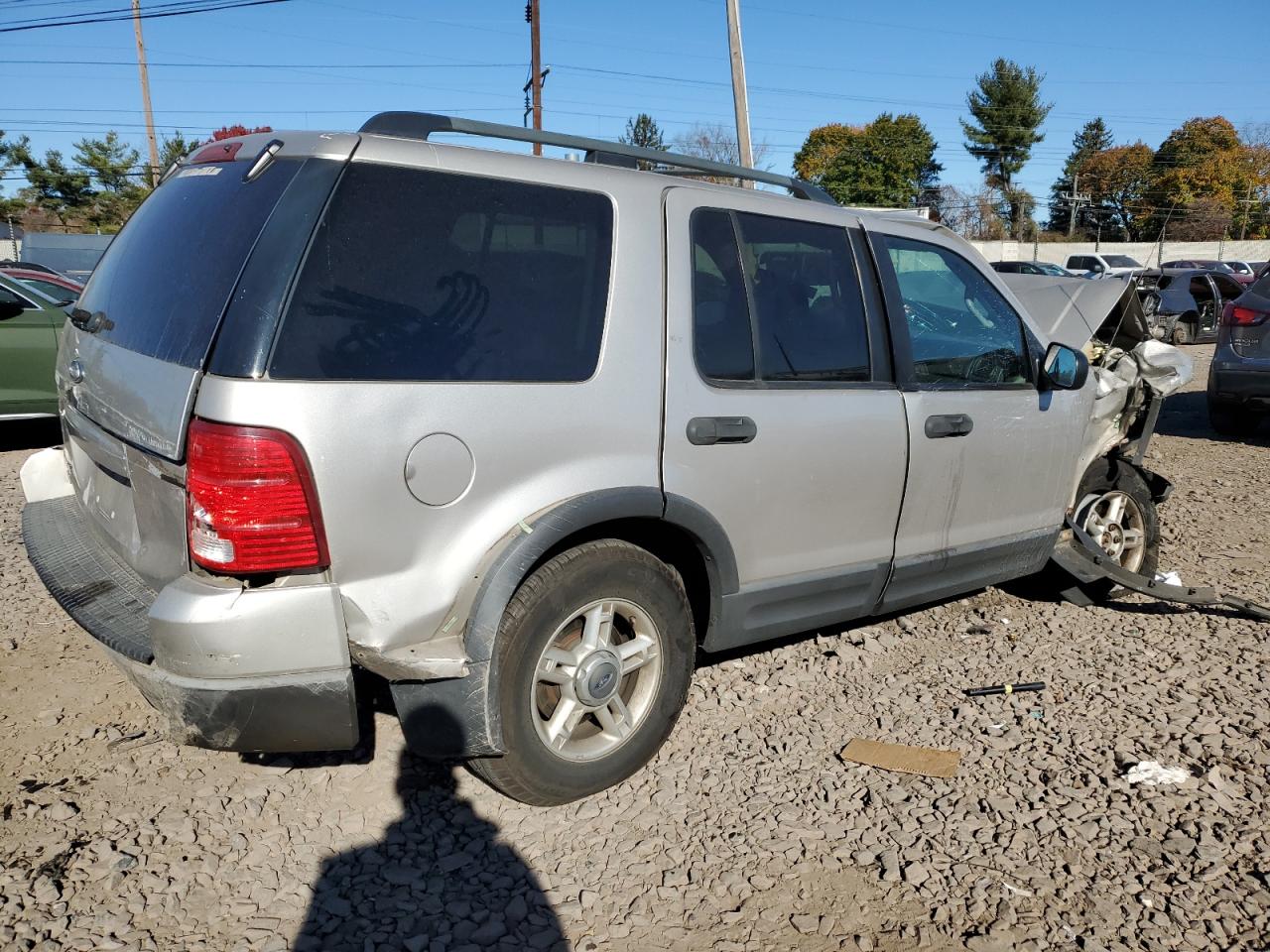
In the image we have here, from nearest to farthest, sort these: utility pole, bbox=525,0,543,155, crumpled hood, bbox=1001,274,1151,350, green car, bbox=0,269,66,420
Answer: crumpled hood, bbox=1001,274,1151,350
green car, bbox=0,269,66,420
utility pole, bbox=525,0,543,155

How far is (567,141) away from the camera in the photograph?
132 inches

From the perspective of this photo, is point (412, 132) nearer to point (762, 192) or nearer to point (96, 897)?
point (762, 192)

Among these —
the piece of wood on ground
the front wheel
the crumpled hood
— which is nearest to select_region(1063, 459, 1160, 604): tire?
the front wheel

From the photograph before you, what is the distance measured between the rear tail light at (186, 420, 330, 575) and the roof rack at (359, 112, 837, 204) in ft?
3.23

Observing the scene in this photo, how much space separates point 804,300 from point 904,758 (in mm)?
1672

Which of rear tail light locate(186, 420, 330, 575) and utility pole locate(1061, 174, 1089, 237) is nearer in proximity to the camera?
rear tail light locate(186, 420, 330, 575)

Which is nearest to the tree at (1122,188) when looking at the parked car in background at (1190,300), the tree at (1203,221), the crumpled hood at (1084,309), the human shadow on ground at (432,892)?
the tree at (1203,221)

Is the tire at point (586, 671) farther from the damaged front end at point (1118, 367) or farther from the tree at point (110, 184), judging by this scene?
the tree at point (110, 184)

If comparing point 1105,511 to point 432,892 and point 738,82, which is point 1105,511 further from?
point 738,82

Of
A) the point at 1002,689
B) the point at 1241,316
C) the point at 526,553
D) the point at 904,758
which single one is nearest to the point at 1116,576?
the point at 1002,689

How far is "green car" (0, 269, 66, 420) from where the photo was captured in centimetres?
842

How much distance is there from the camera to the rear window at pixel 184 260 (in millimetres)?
2625

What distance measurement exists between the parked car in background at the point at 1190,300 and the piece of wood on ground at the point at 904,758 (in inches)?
737

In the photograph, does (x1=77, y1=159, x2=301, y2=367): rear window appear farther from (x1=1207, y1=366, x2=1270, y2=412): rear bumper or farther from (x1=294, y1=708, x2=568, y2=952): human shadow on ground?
(x1=1207, y1=366, x2=1270, y2=412): rear bumper
